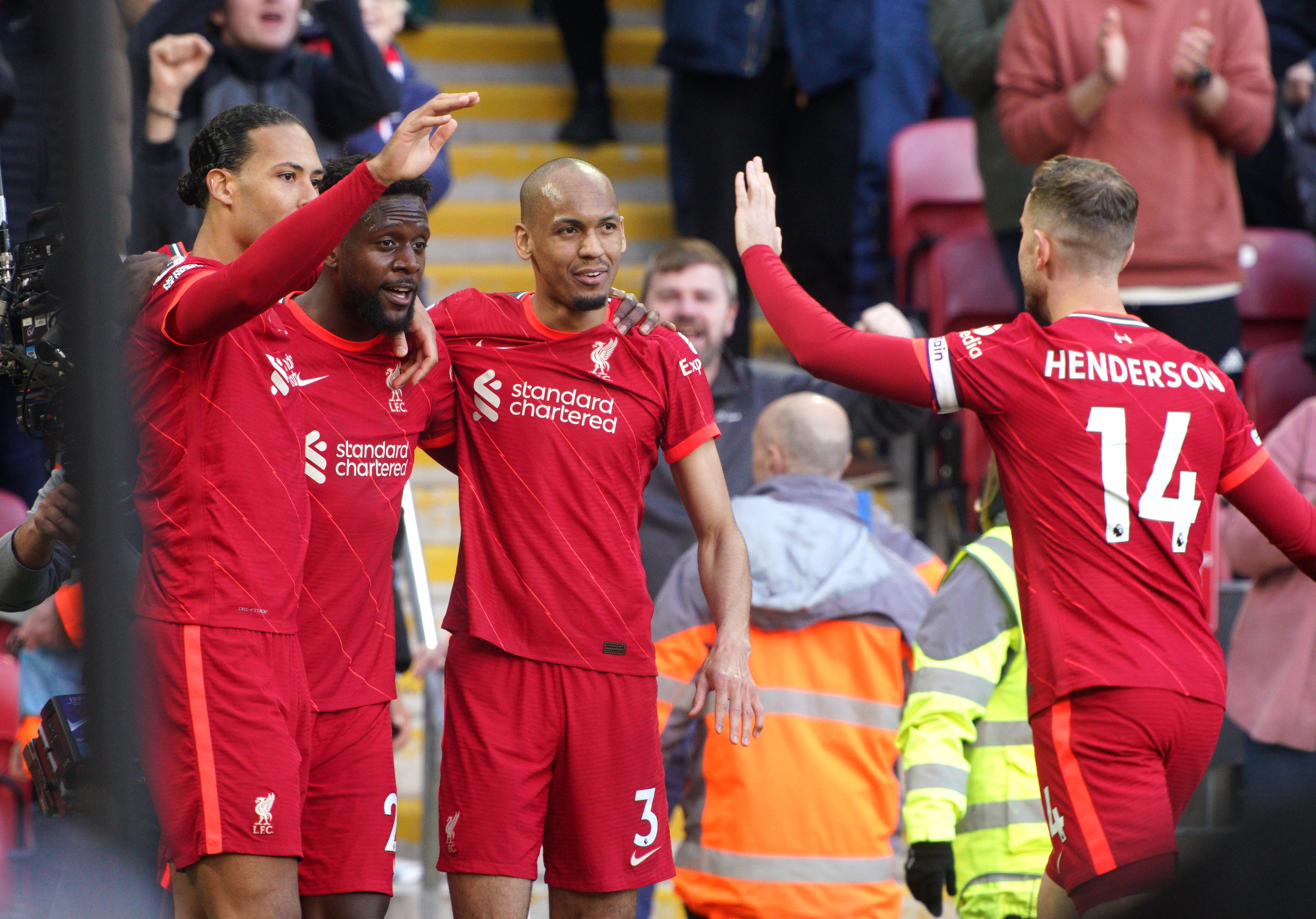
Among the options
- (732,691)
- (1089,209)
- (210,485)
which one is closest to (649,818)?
(732,691)

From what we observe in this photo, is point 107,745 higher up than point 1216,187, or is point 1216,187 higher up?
point 1216,187

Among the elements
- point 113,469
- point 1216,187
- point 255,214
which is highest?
point 1216,187

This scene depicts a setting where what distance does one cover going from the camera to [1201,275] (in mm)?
6246

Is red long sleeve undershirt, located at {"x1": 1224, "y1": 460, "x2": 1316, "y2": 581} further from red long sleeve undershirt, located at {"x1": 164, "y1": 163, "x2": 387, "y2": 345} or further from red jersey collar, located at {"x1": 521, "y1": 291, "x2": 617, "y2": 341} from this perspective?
red long sleeve undershirt, located at {"x1": 164, "y1": 163, "x2": 387, "y2": 345}

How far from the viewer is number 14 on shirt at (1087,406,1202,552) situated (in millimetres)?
3559

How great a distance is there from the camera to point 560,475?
3.94 m

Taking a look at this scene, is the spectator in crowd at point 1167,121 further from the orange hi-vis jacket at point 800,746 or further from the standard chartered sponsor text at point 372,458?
the standard chartered sponsor text at point 372,458

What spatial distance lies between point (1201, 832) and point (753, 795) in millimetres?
1422

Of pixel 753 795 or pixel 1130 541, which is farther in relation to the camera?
pixel 753 795

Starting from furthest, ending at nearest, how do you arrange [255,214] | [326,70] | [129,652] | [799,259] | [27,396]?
[799,259] → [326,70] → [255,214] → [27,396] → [129,652]

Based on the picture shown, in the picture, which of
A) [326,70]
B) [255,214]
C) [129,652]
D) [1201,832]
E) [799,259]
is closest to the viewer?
[129,652]

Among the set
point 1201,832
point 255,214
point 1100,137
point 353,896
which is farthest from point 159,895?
point 1100,137

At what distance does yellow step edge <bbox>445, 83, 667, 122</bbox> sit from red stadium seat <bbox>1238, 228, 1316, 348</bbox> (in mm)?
3582

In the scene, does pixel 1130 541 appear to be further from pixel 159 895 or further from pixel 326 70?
pixel 326 70
